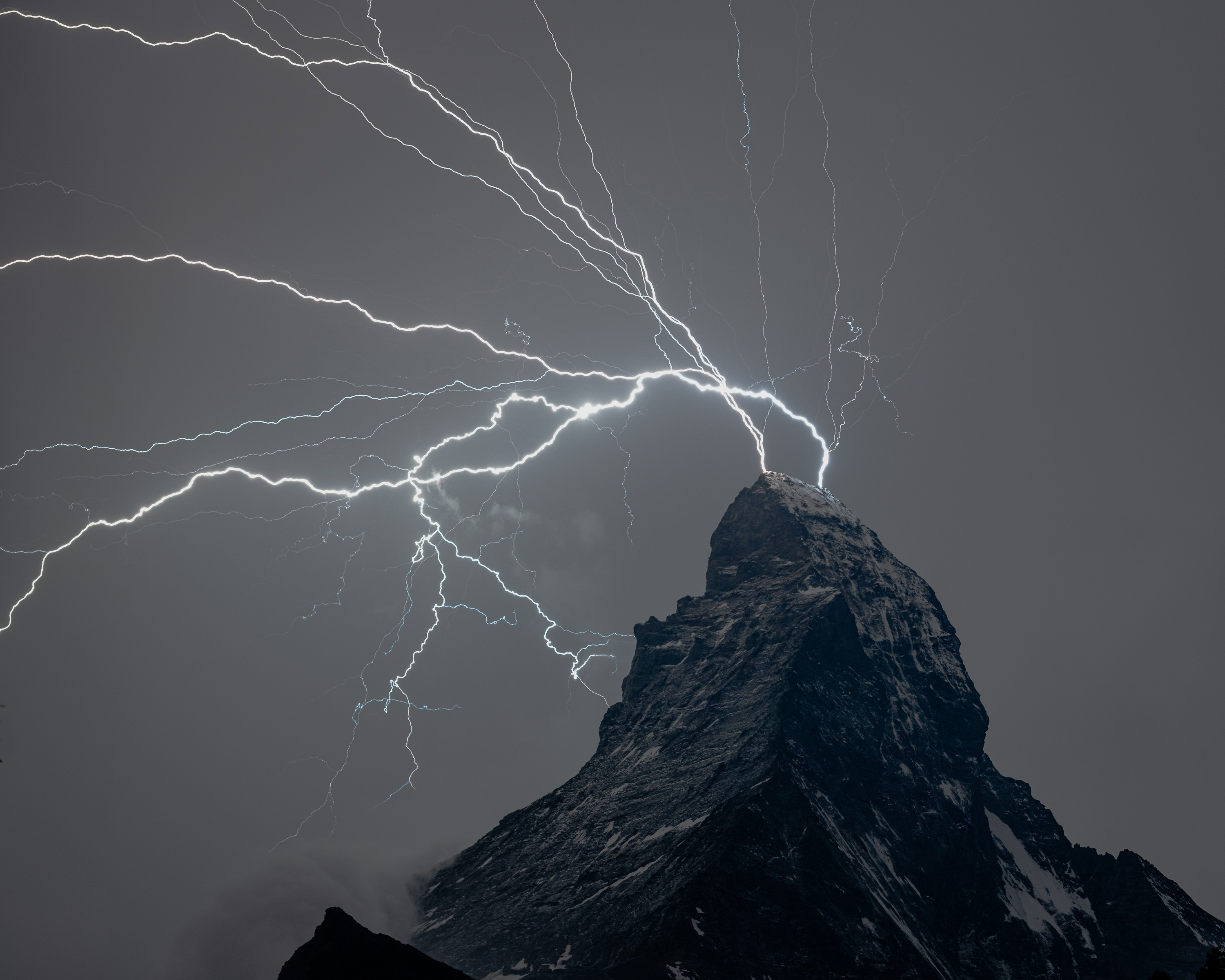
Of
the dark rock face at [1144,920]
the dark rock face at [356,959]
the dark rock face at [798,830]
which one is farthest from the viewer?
the dark rock face at [1144,920]

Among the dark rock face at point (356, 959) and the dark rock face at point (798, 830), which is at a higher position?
the dark rock face at point (798, 830)

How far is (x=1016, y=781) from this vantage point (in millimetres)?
96188

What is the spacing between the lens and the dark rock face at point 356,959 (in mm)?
35719

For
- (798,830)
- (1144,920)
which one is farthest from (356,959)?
(1144,920)

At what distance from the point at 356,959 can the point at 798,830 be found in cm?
3679

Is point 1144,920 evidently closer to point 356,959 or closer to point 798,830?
point 798,830

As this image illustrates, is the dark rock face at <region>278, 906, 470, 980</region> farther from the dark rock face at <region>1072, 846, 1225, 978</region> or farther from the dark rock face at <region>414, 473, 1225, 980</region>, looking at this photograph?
the dark rock face at <region>1072, 846, 1225, 978</region>

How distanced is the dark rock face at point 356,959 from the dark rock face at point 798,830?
16.9m

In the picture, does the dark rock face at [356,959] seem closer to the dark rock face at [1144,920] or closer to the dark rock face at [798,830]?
the dark rock face at [798,830]

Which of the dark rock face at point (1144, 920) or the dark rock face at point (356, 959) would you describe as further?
the dark rock face at point (1144, 920)

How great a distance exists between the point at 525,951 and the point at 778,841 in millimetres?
19459

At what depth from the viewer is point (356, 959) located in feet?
120

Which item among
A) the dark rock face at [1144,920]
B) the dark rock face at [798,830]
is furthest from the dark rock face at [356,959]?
the dark rock face at [1144,920]

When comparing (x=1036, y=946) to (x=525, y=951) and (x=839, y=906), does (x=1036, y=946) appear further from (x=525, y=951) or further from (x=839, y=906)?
(x=525, y=951)
